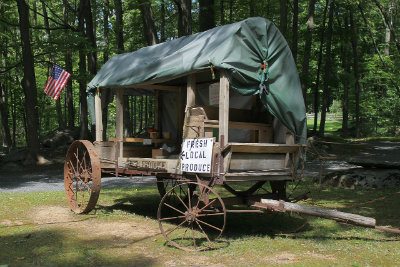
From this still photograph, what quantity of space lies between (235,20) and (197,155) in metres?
26.8

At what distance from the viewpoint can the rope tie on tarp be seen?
24.2 ft

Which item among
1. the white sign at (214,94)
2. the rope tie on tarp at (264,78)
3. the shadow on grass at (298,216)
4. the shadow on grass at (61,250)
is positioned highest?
the rope tie on tarp at (264,78)

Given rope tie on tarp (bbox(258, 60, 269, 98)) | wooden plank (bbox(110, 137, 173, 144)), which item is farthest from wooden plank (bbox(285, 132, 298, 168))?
wooden plank (bbox(110, 137, 173, 144))

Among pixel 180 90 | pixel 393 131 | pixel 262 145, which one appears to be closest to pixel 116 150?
pixel 180 90

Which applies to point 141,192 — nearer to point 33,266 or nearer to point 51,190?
point 51,190

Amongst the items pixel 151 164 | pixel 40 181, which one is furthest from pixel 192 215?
pixel 40 181

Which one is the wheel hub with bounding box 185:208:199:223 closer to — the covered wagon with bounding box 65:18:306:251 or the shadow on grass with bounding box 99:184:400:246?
the covered wagon with bounding box 65:18:306:251

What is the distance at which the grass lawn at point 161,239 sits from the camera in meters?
6.14

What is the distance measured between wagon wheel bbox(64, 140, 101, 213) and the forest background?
11.8 m

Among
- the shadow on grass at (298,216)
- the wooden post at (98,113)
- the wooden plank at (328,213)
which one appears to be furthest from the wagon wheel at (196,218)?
the wooden post at (98,113)

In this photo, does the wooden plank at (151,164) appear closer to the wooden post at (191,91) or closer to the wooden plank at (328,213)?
the wooden post at (191,91)

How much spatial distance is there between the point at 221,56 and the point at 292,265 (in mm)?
3100

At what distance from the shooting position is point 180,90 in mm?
10203

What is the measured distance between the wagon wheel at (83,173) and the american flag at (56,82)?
725 centimetres
